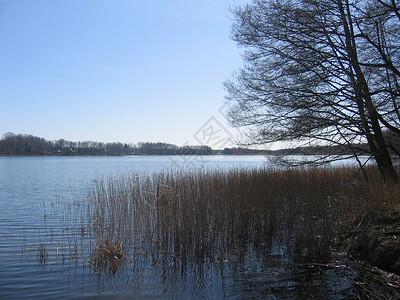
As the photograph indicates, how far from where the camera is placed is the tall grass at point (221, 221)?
5.93 m

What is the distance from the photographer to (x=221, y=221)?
7.05 m

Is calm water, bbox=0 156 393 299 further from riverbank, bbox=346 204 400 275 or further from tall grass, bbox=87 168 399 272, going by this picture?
riverbank, bbox=346 204 400 275

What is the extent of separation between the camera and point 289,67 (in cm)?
821

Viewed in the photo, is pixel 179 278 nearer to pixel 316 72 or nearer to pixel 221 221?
pixel 221 221

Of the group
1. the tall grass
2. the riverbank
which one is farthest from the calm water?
the riverbank

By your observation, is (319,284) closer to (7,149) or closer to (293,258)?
(293,258)

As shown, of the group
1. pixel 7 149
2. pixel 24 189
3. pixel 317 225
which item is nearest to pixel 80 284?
pixel 317 225

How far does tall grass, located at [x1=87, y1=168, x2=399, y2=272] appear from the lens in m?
5.93

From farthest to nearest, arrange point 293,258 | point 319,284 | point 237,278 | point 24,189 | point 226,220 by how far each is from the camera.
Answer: point 24,189, point 226,220, point 293,258, point 237,278, point 319,284

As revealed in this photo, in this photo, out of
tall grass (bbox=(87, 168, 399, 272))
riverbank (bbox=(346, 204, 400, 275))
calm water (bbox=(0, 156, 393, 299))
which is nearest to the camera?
calm water (bbox=(0, 156, 393, 299))

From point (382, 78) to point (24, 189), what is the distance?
1621 centimetres

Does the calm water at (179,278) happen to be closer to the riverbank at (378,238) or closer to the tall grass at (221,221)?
the tall grass at (221,221)

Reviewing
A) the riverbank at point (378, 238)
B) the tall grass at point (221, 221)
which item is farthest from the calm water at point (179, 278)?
the riverbank at point (378, 238)

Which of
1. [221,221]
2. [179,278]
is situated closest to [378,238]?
[221,221]
